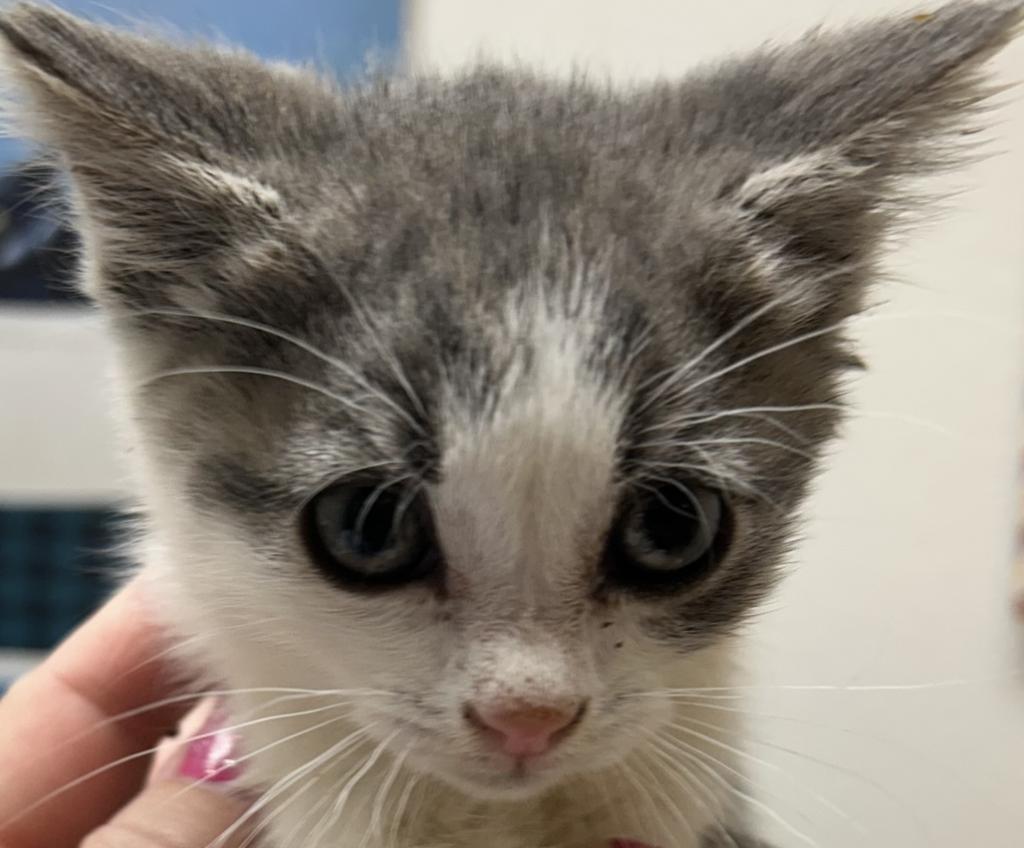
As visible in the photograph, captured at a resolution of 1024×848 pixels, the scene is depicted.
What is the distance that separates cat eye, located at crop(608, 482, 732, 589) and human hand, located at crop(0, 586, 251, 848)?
1.61 ft

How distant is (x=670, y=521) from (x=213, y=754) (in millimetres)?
555

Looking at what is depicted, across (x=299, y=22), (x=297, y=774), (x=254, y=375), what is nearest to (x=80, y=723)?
(x=297, y=774)

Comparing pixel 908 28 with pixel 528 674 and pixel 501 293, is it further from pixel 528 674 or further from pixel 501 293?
pixel 528 674

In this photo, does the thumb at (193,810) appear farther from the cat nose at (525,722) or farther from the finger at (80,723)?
the cat nose at (525,722)

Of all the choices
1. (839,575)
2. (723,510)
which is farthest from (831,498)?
(723,510)

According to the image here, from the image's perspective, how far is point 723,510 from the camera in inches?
28.5

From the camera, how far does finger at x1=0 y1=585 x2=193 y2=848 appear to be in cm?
102

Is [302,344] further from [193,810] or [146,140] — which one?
[193,810]

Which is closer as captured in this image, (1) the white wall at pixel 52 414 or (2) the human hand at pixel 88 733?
(2) the human hand at pixel 88 733

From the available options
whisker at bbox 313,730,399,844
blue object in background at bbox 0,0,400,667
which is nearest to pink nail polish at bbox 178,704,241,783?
whisker at bbox 313,730,399,844

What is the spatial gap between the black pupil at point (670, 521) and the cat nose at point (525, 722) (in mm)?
125

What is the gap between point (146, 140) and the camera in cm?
67

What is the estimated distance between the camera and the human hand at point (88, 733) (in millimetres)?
1000

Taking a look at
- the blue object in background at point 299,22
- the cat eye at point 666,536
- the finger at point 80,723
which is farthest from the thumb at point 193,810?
the blue object in background at point 299,22
